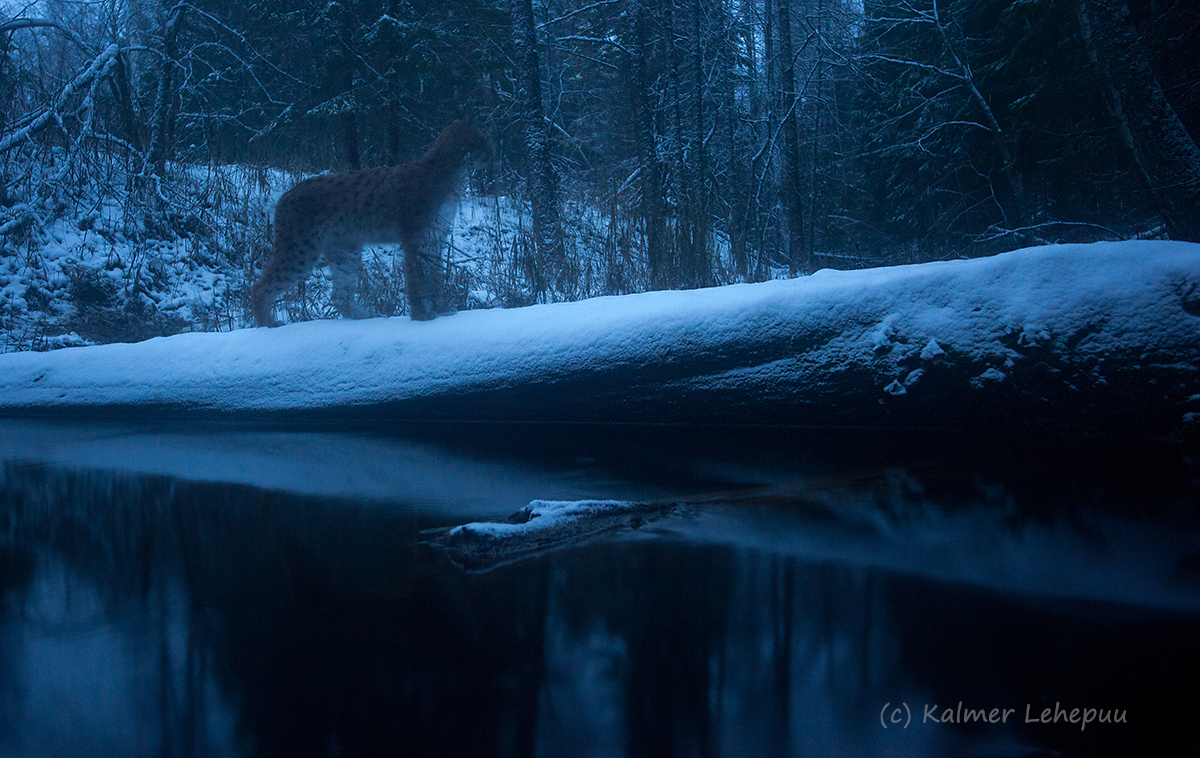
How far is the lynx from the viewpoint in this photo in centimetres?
597

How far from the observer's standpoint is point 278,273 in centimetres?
640

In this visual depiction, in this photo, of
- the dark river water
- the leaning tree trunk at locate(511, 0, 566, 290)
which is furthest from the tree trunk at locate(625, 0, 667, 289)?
the dark river water

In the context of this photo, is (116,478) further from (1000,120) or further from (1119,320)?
(1000,120)

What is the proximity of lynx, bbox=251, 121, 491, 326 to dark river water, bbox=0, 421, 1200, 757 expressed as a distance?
106 inches

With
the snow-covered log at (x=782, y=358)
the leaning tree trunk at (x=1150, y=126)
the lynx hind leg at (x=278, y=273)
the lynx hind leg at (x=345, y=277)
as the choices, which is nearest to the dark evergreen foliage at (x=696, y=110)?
the leaning tree trunk at (x=1150, y=126)

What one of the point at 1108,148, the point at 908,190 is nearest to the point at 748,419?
the point at 1108,148

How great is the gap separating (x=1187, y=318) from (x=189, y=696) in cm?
408

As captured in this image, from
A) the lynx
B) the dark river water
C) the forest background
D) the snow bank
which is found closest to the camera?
the dark river water

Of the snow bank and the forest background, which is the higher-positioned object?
the forest background

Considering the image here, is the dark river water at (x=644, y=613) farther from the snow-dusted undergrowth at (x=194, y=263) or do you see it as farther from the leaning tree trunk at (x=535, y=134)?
Answer: the leaning tree trunk at (x=535, y=134)

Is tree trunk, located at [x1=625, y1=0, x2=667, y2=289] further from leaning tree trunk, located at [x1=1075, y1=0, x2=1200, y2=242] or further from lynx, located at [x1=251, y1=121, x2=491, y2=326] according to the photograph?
leaning tree trunk, located at [x1=1075, y1=0, x2=1200, y2=242]

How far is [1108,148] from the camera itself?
9008 millimetres

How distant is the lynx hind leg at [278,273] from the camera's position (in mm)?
6348

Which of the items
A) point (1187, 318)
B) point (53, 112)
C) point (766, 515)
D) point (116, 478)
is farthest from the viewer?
point (53, 112)
